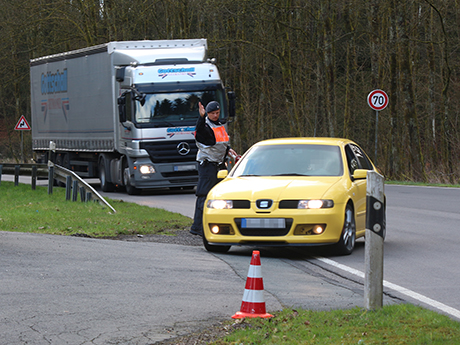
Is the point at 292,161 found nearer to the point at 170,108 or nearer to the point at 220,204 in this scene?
the point at 220,204

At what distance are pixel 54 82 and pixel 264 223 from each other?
20624 millimetres

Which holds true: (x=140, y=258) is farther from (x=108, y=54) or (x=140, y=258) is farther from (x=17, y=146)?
(x=17, y=146)

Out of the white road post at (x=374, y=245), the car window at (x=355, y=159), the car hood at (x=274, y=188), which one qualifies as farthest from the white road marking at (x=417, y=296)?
the car window at (x=355, y=159)

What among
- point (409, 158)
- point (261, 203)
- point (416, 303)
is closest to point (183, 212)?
point (261, 203)

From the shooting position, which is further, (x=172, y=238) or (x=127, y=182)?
(x=127, y=182)

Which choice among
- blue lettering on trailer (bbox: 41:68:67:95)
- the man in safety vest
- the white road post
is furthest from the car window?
blue lettering on trailer (bbox: 41:68:67:95)

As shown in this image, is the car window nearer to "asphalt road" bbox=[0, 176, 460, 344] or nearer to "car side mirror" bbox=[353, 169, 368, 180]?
"car side mirror" bbox=[353, 169, 368, 180]

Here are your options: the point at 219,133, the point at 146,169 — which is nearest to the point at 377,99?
the point at 146,169

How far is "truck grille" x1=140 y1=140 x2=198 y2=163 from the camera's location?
21656 millimetres

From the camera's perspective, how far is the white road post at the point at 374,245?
19.7 feet

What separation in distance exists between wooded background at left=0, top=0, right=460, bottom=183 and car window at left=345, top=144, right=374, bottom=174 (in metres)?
15.5

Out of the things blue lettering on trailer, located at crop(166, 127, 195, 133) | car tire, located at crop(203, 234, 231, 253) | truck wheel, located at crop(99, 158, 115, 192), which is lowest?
truck wheel, located at crop(99, 158, 115, 192)

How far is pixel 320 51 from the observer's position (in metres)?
33.3

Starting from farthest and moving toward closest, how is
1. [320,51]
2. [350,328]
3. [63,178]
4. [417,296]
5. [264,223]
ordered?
1. [320,51]
2. [63,178]
3. [264,223]
4. [417,296]
5. [350,328]
